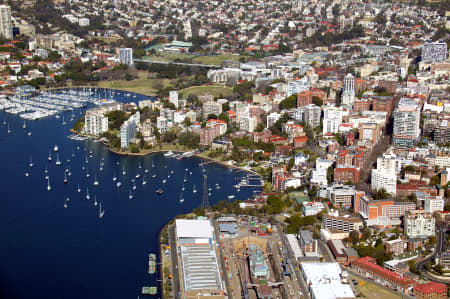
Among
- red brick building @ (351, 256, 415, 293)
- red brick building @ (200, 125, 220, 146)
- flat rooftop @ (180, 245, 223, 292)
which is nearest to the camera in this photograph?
flat rooftop @ (180, 245, 223, 292)

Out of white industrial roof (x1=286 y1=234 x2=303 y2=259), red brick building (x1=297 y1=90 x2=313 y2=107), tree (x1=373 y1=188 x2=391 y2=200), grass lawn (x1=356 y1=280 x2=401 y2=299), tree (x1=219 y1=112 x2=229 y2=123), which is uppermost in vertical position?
red brick building (x1=297 y1=90 x2=313 y2=107)

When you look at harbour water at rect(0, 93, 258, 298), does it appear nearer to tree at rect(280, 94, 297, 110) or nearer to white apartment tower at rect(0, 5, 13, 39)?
tree at rect(280, 94, 297, 110)

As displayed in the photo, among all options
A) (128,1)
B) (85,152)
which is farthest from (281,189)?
(128,1)

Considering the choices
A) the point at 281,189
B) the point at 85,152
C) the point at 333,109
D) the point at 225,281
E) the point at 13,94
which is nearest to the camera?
the point at 225,281

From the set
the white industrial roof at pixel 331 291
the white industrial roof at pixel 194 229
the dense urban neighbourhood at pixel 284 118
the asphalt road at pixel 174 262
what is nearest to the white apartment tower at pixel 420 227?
the dense urban neighbourhood at pixel 284 118


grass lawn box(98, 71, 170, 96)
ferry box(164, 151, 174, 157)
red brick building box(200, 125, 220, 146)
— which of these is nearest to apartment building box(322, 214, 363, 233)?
ferry box(164, 151, 174, 157)

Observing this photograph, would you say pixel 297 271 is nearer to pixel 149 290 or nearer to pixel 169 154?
pixel 149 290

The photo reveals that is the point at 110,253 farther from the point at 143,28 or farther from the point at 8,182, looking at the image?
the point at 143,28
